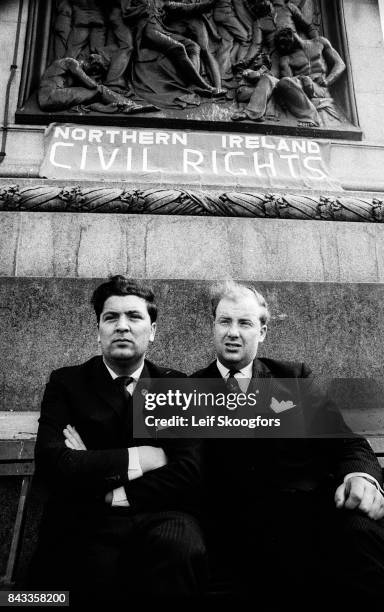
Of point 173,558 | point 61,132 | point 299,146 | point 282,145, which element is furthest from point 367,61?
point 173,558

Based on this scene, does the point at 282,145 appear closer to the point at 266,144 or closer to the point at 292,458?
the point at 266,144

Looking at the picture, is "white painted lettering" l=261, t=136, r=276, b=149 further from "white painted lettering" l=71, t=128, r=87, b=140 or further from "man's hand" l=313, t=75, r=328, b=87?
"white painted lettering" l=71, t=128, r=87, b=140

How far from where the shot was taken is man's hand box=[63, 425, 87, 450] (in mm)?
2422

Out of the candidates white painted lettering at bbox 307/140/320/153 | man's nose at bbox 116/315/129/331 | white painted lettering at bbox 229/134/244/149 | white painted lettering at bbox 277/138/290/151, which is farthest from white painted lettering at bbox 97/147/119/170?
man's nose at bbox 116/315/129/331

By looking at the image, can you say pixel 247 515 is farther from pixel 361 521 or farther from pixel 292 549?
pixel 361 521

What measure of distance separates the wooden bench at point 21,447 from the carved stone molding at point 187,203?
2665 millimetres

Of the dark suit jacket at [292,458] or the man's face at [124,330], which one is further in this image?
the man's face at [124,330]

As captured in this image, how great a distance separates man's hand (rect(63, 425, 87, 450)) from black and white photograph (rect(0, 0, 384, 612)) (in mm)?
10

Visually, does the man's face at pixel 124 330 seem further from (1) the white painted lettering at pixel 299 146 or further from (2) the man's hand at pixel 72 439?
(1) the white painted lettering at pixel 299 146

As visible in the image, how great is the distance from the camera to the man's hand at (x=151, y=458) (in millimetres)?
2326

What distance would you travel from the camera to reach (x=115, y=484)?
2262mm

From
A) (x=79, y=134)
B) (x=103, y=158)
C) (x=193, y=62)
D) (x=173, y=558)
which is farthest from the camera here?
(x=193, y=62)

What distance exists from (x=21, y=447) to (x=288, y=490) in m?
1.70

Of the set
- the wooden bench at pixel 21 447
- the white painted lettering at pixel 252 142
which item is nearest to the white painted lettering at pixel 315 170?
the white painted lettering at pixel 252 142
